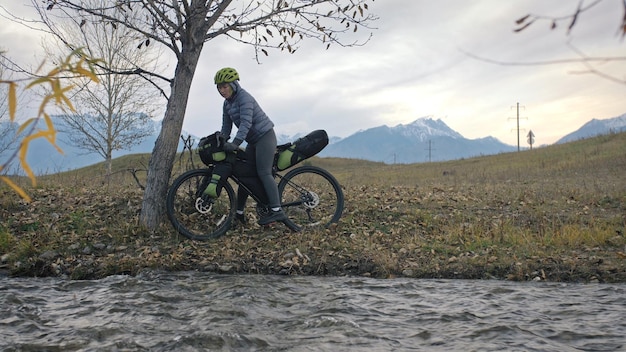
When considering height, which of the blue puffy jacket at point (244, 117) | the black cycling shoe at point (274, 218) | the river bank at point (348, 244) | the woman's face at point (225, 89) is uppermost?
the woman's face at point (225, 89)

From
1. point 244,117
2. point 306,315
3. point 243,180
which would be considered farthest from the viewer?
point 243,180

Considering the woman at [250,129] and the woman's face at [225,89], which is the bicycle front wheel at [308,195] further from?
the woman's face at [225,89]

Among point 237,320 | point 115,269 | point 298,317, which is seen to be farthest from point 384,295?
point 115,269

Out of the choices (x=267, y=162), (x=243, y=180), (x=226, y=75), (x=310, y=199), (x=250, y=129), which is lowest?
(x=310, y=199)

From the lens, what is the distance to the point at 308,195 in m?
9.66

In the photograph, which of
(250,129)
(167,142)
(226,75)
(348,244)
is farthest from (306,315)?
(167,142)

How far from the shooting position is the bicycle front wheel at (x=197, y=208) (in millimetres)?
8867

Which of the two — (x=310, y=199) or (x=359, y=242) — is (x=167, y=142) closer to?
(x=310, y=199)

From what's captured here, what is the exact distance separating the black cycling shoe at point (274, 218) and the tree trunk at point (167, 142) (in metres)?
1.81

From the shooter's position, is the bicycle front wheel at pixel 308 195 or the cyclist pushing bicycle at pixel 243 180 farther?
the bicycle front wheel at pixel 308 195

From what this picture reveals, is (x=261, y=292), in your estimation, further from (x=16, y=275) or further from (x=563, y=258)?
(x=563, y=258)

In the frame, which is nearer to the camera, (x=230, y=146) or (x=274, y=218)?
(x=230, y=146)

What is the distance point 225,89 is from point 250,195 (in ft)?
6.18

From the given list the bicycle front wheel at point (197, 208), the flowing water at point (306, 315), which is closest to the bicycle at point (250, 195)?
the bicycle front wheel at point (197, 208)
